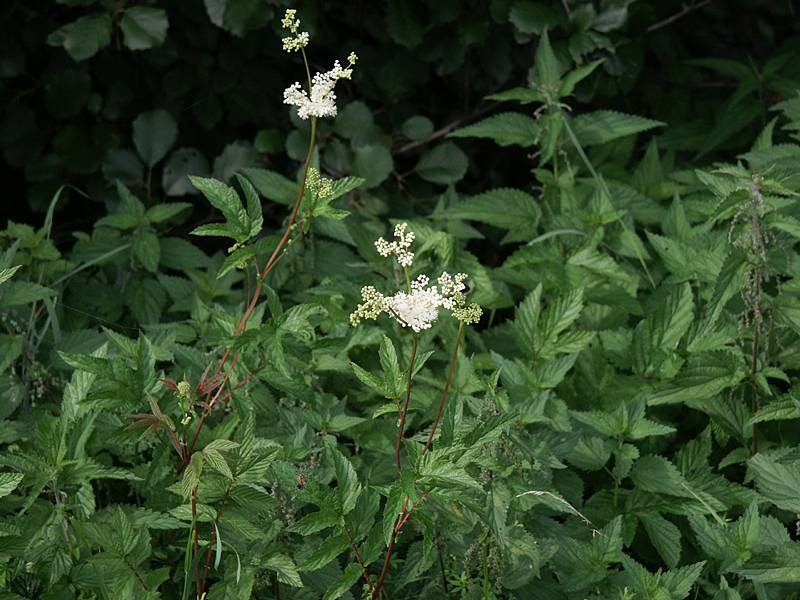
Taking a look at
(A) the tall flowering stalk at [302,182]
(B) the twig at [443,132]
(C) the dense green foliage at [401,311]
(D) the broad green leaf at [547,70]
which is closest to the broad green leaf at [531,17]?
(C) the dense green foliage at [401,311]

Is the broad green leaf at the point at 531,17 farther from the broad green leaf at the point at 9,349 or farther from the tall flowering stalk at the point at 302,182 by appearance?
the broad green leaf at the point at 9,349

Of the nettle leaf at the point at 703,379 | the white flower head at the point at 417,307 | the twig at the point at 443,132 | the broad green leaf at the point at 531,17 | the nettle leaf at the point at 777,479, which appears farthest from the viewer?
the twig at the point at 443,132

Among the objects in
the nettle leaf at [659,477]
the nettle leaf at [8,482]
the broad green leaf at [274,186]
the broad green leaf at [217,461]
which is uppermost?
the broad green leaf at [217,461]

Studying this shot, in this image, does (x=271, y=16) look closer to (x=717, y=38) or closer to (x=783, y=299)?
(x=783, y=299)

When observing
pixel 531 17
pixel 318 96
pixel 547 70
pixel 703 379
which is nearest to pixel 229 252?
pixel 318 96

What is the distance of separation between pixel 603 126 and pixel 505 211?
1.26ft

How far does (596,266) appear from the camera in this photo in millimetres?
2799

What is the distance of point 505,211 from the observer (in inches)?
122

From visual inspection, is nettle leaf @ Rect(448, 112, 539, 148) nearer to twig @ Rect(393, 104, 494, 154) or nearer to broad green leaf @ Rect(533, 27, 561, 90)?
broad green leaf @ Rect(533, 27, 561, 90)

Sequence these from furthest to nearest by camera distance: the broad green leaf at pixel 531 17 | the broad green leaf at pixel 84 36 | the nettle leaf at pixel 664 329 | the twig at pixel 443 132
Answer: the twig at pixel 443 132 < the broad green leaf at pixel 531 17 < the broad green leaf at pixel 84 36 < the nettle leaf at pixel 664 329

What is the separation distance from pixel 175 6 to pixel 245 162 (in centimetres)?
55

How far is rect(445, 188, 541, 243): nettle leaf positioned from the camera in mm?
3078

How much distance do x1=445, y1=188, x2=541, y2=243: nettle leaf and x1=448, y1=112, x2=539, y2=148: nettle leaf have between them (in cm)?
15

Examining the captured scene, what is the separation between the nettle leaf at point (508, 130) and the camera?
3.09 metres
